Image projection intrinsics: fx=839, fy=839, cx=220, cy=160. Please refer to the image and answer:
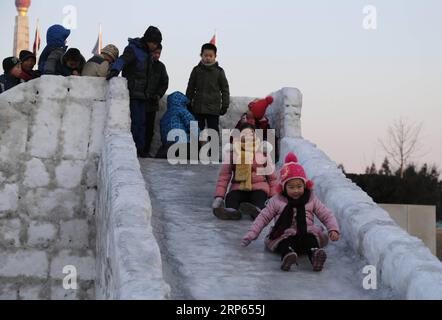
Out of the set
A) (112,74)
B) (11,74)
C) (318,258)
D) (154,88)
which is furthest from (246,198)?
(11,74)

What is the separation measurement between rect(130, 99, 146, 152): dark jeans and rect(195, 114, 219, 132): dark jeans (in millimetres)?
774

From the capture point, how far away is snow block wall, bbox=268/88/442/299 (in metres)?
4.93

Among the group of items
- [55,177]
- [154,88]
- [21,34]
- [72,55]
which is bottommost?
[55,177]

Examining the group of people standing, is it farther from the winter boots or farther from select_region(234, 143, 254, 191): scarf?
the winter boots

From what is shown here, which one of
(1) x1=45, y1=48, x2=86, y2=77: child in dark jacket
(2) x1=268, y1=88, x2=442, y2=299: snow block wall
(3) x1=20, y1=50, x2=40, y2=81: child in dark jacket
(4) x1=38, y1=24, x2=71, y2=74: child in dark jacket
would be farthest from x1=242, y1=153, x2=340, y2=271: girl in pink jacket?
(3) x1=20, y1=50, x2=40, y2=81: child in dark jacket

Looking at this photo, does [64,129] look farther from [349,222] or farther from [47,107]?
[349,222]

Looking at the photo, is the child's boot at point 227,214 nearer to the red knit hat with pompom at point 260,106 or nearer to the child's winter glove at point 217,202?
the child's winter glove at point 217,202

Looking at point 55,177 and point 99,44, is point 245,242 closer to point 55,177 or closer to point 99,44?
point 55,177

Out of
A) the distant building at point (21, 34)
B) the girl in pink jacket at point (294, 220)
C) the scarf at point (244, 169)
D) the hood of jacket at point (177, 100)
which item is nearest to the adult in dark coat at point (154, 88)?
the hood of jacket at point (177, 100)

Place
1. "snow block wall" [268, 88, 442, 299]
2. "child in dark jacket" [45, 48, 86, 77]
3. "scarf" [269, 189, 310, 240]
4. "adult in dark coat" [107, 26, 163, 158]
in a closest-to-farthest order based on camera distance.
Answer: "snow block wall" [268, 88, 442, 299] < "scarf" [269, 189, 310, 240] < "adult in dark coat" [107, 26, 163, 158] < "child in dark jacket" [45, 48, 86, 77]

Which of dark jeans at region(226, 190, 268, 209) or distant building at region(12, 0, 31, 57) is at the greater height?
distant building at region(12, 0, 31, 57)

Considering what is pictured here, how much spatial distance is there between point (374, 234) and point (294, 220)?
60 centimetres

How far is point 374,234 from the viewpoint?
5742 mm
